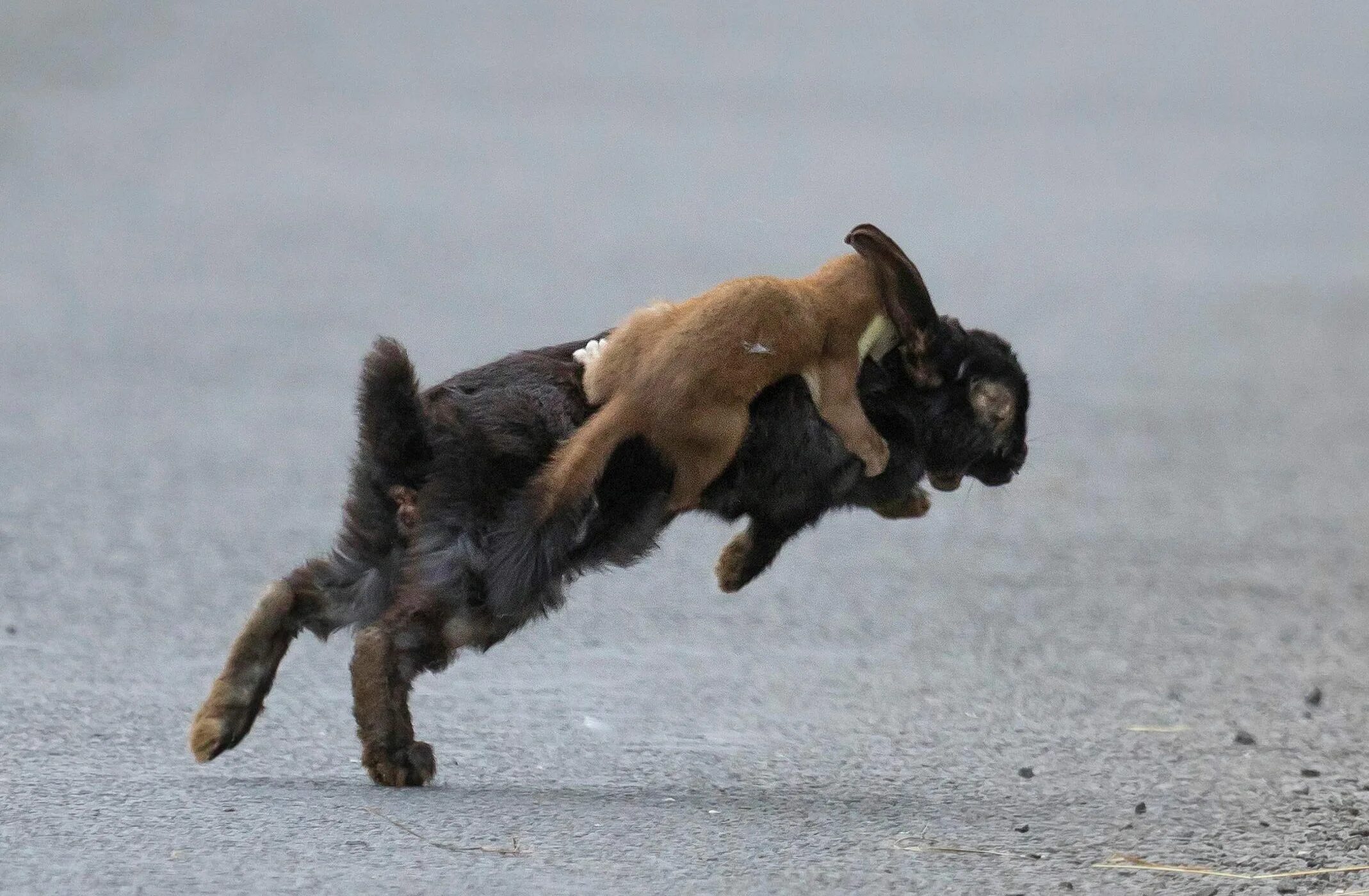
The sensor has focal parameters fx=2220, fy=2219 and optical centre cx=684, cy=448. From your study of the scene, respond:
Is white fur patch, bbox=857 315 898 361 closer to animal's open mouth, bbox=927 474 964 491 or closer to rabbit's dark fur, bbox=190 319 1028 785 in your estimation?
rabbit's dark fur, bbox=190 319 1028 785

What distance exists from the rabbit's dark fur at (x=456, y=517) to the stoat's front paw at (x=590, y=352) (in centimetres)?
2

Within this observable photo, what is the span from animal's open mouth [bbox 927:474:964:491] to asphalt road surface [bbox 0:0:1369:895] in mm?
783

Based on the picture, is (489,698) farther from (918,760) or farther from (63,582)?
(63,582)

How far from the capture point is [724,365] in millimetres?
5641

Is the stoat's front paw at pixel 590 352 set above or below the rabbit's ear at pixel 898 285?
below

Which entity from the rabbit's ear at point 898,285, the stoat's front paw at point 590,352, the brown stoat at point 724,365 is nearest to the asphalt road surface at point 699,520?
the brown stoat at point 724,365

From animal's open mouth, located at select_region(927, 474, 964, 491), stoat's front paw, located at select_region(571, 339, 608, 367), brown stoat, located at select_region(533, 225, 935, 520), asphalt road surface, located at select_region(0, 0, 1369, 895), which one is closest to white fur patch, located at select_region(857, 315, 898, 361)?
brown stoat, located at select_region(533, 225, 935, 520)

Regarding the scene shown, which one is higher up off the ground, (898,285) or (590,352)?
(898,285)

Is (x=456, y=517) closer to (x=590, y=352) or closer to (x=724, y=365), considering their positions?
(x=590, y=352)

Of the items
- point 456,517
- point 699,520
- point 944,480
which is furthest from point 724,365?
point 699,520

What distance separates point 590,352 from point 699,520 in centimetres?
424

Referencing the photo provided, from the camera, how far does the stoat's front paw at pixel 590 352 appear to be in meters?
5.87

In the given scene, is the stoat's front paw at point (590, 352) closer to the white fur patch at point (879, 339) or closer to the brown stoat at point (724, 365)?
the brown stoat at point (724, 365)

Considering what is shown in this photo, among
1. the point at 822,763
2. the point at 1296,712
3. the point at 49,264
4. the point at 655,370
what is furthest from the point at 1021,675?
the point at 49,264
